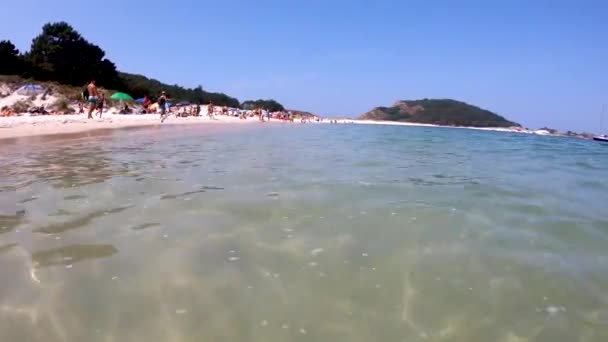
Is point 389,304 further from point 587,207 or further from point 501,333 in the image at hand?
point 587,207

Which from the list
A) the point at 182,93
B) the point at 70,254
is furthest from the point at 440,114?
the point at 70,254

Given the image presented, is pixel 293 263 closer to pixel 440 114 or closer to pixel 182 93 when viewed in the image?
pixel 182 93

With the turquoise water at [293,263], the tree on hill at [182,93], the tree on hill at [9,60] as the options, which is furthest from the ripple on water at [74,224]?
the tree on hill at [182,93]

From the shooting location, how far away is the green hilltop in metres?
113

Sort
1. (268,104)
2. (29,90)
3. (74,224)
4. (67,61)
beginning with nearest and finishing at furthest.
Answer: (74,224)
(29,90)
(67,61)
(268,104)

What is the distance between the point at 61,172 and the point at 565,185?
9105mm

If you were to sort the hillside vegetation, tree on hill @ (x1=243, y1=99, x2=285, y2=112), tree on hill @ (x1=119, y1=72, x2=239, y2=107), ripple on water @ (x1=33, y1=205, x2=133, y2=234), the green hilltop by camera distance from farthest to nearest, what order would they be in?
1. the green hilltop
2. tree on hill @ (x1=243, y1=99, x2=285, y2=112)
3. tree on hill @ (x1=119, y1=72, x2=239, y2=107)
4. the hillside vegetation
5. ripple on water @ (x1=33, y1=205, x2=133, y2=234)

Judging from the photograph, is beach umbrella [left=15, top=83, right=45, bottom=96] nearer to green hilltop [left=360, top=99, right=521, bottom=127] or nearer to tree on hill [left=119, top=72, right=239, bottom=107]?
tree on hill [left=119, top=72, right=239, bottom=107]

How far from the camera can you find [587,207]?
5734mm

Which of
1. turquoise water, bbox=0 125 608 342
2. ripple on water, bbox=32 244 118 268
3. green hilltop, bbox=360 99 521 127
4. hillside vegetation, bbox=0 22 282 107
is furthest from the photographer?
green hilltop, bbox=360 99 521 127

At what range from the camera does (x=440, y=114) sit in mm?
122625

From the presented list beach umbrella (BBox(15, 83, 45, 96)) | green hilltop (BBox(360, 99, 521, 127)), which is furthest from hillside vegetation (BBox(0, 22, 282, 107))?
green hilltop (BBox(360, 99, 521, 127))

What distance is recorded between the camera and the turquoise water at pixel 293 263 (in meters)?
2.36

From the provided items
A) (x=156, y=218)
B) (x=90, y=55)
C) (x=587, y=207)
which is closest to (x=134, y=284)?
(x=156, y=218)
